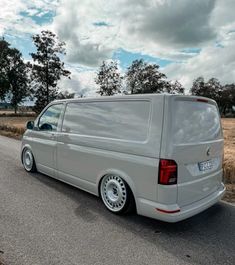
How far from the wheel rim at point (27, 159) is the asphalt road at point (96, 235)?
1.57 metres

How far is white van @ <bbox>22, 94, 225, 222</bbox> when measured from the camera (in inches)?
144

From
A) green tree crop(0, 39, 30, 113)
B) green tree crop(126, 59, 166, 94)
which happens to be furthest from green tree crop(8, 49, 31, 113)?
green tree crop(126, 59, 166, 94)

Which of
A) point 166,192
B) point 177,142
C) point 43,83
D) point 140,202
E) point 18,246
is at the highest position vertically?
point 43,83

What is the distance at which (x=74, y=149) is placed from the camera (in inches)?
198

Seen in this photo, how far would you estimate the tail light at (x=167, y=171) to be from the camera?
141 inches

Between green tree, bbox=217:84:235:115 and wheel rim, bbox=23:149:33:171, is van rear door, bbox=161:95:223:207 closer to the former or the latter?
wheel rim, bbox=23:149:33:171

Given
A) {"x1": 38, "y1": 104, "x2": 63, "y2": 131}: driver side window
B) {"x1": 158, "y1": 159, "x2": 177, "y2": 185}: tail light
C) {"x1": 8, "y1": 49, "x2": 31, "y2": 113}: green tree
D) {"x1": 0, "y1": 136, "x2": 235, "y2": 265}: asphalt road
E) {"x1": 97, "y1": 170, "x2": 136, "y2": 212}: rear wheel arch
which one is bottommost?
{"x1": 0, "y1": 136, "x2": 235, "y2": 265}: asphalt road

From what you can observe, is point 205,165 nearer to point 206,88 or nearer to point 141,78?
point 141,78

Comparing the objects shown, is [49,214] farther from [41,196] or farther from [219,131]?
[219,131]

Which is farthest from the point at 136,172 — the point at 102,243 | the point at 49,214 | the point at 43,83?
the point at 43,83

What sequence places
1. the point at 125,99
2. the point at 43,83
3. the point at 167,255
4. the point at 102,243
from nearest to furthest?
the point at 167,255 < the point at 102,243 < the point at 125,99 < the point at 43,83

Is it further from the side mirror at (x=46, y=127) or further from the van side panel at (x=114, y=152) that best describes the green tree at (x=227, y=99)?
the van side panel at (x=114, y=152)

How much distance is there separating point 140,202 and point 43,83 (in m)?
45.7

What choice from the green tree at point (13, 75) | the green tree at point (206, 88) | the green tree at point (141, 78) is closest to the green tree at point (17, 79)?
the green tree at point (13, 75)
